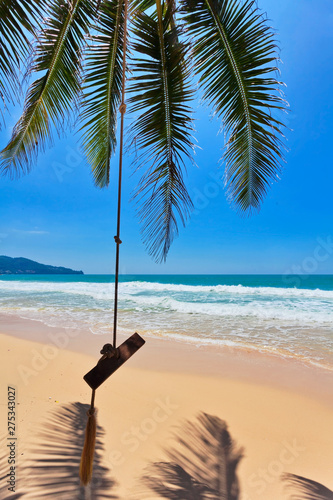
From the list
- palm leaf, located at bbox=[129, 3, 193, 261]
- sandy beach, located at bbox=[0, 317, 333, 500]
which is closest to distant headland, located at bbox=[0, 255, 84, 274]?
sandy beach, located at bbox=[0, 317, 333, 500]

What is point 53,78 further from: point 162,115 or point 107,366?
point 107,366

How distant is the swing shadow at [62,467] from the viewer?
1.60 meters

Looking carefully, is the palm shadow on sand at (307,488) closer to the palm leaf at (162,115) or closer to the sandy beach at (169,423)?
the sandy beach at (169,423)

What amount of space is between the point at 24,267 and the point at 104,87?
79.2 m

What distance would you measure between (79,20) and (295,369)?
496 centimetres

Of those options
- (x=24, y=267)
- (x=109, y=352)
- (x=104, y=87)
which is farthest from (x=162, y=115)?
(x=24, y=267)

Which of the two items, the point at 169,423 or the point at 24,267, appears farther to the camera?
the point at 24,267

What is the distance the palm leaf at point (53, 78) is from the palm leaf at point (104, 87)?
18 cm

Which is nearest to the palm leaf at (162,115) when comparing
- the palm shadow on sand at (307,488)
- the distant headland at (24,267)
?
the palm shadow on sand at (307,488)

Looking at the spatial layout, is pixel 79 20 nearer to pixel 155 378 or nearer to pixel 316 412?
pixel 155 378

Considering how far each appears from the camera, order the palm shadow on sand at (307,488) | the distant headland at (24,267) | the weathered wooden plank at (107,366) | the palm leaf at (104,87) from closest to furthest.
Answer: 1. the weathered wooden plank at (107,366)
2. the palm shadow on sand at (307,488)
3. the palm leaf at (104,87)
4. the distant headland at (24,267)

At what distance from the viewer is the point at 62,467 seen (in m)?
1.77

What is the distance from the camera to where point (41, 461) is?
5.98ft

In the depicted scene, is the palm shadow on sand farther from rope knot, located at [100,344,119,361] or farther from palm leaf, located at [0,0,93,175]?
palm leaf, located at [0,0,93,175]
